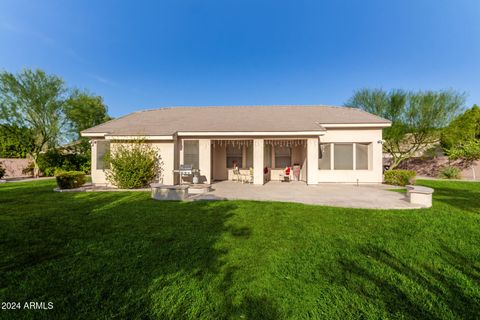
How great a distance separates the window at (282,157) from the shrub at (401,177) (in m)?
6.36

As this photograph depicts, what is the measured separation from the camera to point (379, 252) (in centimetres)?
358

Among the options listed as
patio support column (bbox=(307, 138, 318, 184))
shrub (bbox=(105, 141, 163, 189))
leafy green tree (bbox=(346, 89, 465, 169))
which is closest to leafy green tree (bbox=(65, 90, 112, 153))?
shrub (bbox=(105, 141, 163, 189))

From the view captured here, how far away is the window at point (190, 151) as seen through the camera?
12219 mm

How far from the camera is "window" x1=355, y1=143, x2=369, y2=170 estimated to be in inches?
493

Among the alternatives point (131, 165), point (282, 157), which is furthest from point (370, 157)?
point (131, 165)

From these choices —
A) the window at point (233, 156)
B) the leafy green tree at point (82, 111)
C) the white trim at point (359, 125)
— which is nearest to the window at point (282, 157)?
the window at point (233, 156)

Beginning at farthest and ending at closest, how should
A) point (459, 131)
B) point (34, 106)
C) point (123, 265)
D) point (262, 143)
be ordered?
1. point (34, 106)
2. point (459, 131)
3. point (262, 143)
4. point (123, 265)

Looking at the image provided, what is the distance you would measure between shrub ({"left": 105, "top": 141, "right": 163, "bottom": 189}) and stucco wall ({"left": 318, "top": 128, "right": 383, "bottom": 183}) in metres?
11.2

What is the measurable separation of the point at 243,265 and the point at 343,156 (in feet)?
39.5

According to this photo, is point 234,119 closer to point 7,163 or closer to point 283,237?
point 283,237

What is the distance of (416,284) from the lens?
8.77 feet

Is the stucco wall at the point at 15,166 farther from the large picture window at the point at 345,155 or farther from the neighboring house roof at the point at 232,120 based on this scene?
the large picture window at the point at 345,155

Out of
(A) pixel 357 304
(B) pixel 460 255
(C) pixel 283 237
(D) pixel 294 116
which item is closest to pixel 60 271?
(C) pixel 283 237

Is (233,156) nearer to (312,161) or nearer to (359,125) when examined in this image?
(312,161)
